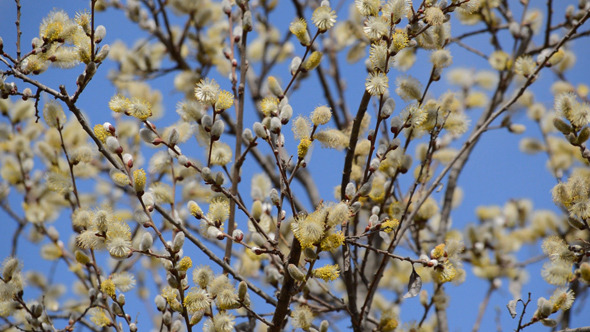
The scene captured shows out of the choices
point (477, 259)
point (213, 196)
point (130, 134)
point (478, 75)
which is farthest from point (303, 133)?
point (478, 75)

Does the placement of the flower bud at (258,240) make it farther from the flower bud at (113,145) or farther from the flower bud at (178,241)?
the flower bud at (113,145)

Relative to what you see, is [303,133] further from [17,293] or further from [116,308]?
[17,293]

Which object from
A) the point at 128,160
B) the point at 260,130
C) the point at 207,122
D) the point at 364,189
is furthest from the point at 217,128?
the point at 364,189

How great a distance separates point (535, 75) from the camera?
2.28 meters

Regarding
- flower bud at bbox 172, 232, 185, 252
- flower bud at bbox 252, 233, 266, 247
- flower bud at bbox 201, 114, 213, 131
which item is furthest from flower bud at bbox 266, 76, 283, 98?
flower bud at bbox 172, 232, 185, 252

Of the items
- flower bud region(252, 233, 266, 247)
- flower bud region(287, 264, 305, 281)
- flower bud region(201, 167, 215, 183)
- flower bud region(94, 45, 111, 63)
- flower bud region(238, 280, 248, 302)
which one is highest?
flower bud region(94, 45, 111, 63)

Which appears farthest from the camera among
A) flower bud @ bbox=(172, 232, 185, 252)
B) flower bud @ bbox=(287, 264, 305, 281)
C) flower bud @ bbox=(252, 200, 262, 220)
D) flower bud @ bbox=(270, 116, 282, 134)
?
flower bud @ bbox=(252, 200, 262, 220)

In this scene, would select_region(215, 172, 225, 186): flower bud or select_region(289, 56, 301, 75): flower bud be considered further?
select_region(289, 56, 301, 75): flower bud

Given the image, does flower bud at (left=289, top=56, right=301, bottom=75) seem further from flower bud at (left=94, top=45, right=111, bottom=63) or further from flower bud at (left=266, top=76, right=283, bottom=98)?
flower bud at (left=94, top=45, right=111, bottom=63)

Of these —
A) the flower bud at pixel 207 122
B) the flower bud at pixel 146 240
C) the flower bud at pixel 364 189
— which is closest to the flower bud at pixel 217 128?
the flower bud at pixel 207 122

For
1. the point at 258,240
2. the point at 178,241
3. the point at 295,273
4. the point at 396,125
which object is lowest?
the point at 295,273

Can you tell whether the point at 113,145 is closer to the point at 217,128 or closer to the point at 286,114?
the point at 217,128

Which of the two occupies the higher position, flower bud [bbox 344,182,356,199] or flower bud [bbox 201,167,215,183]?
flower bud [bbox 201,167,215,183]

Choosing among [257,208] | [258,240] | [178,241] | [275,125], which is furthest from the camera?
[257,208]
